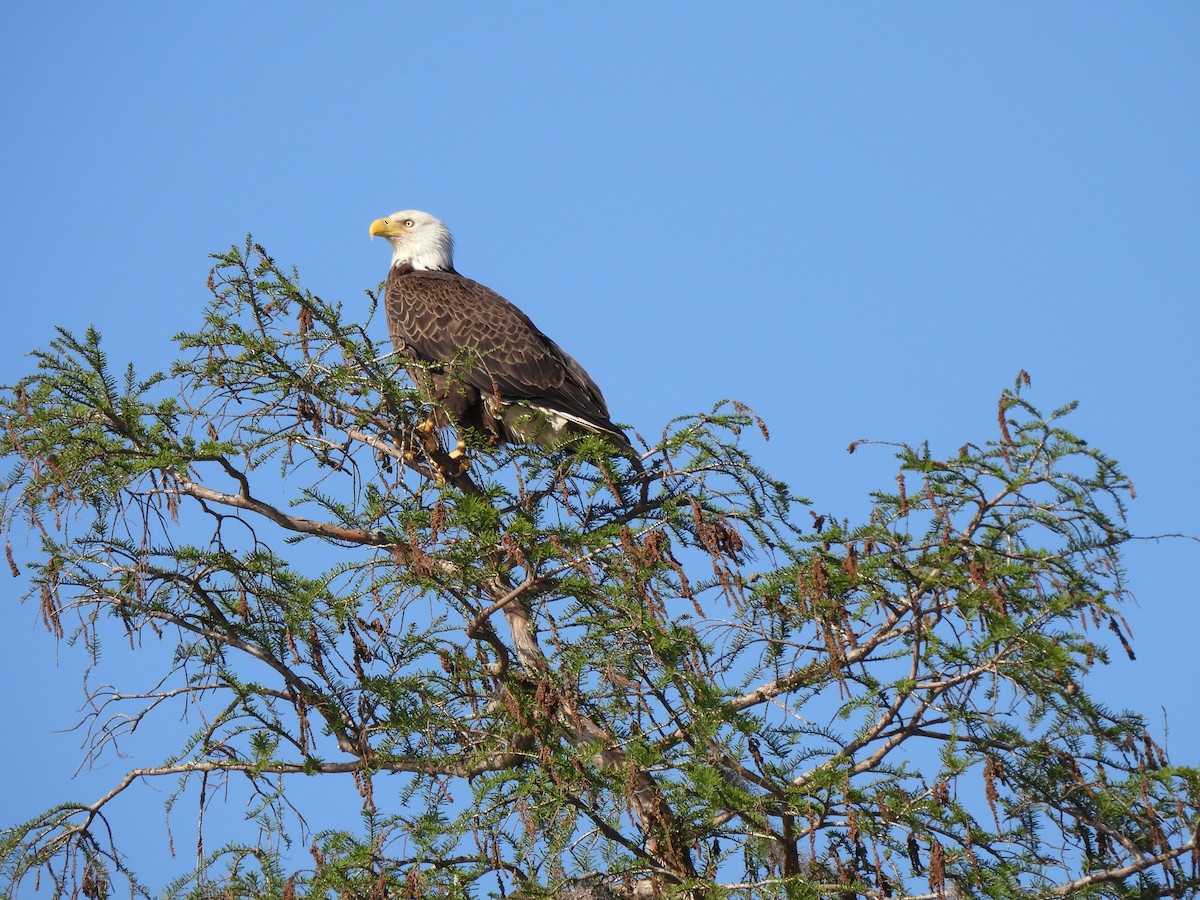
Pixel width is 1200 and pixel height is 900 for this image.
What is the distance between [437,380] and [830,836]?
3.64m

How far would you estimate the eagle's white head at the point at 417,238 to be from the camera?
9.36 metres

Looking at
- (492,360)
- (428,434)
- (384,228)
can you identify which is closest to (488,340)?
(492,360)

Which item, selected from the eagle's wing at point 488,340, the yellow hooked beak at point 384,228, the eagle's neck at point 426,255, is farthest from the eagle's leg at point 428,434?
the yellow hooked beak at point 384,228

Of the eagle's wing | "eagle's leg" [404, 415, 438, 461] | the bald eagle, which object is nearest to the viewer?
"eagle's leg" [404, 415, 438, 461]

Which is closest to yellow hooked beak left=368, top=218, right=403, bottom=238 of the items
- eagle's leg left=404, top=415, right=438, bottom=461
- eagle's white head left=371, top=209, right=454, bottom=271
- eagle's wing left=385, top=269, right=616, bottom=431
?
eagle's white head left=371, top=209, right=454, bottom=271

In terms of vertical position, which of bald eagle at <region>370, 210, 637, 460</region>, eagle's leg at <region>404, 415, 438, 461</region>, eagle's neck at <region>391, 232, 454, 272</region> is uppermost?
eagle's neck at <region>391, 232, 454, 272</region>

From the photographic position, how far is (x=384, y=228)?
947 cm

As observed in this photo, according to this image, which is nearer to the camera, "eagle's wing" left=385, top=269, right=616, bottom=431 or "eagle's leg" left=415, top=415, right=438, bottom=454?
"eagle's leg" left=415, top=415, right=438, bottom=454

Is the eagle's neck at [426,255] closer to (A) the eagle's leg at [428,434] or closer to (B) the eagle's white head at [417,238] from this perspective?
(B) the eagle's white head at [417,238]

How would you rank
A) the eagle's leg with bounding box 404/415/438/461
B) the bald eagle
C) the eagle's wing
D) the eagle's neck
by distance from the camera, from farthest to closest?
the eagle's neck
the eagle's wing
the bald eagle
the eagle's leg with bounding box 404/415/438/461

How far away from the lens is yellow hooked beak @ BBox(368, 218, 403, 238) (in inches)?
372

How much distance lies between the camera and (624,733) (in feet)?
16.2

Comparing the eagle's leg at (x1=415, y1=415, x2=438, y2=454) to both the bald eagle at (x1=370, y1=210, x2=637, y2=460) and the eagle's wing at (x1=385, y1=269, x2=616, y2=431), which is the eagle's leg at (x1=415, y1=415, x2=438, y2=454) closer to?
the bald eagle at (x1=370, y1=210, x2=637, y2=460)

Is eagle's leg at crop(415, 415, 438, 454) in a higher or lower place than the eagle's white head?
lower
